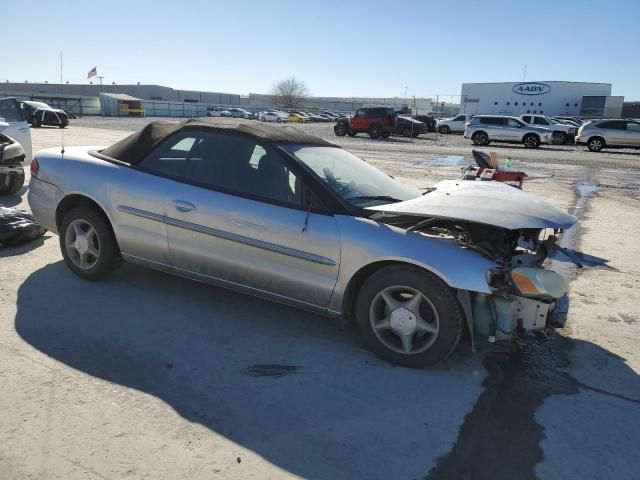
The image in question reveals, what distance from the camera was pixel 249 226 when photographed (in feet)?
11.9

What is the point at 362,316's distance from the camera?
340 centimetres

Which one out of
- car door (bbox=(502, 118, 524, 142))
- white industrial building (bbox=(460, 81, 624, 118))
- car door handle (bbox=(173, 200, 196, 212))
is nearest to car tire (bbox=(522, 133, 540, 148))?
car door (bbox=(502, 118, 524, 142))

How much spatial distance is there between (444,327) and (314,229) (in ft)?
3.45

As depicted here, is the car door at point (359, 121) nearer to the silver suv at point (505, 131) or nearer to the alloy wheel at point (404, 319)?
the silver suv at point (505, 131)

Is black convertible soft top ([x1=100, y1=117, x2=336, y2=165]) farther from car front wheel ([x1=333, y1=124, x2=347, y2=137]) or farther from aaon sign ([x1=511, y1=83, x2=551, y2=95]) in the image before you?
aaon sign ([x1=511, y1=83, x2=551, y2=95])

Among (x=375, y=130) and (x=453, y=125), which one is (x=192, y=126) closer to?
(x=375, y=130)

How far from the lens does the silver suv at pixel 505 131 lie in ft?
90.5

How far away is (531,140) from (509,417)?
2786 centimetres

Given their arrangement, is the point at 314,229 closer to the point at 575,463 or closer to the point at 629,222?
the point at 575,463

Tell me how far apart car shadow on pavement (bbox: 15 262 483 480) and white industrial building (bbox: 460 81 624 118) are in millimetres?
74655

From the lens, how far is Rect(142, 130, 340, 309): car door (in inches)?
136

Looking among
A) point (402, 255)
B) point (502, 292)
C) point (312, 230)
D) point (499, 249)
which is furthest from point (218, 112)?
point (502, 292)

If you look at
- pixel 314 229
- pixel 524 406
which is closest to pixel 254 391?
pixel 314 229

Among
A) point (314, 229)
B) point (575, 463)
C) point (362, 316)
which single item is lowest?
point (575, 463)
